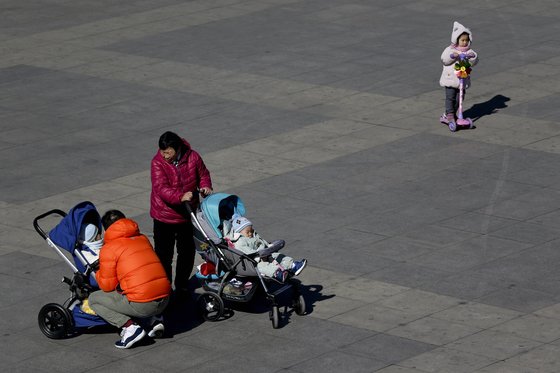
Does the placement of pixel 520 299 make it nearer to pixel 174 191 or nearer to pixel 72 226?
pixel 174 191

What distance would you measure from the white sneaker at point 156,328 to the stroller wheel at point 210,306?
0.52 metres

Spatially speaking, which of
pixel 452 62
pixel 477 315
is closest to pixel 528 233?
pixel 477 315

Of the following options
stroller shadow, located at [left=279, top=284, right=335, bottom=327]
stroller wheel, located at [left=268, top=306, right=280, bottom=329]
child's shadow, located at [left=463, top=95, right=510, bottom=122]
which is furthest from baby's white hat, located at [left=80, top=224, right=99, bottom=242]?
child's shadow, located at [left=463, top=95, right=510, bottom=122]

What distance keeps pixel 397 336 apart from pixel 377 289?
1122 mm

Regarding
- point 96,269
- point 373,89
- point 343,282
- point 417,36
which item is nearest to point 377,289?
point 343,282

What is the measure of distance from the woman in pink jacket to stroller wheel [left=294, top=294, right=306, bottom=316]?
1266mm

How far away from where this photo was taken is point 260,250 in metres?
12.1

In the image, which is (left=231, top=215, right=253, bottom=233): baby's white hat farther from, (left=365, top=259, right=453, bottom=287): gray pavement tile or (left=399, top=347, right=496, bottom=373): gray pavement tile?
(left=399, top=347, right=496, bottom=373): gray pavement tile

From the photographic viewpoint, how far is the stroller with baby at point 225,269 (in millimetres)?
12156

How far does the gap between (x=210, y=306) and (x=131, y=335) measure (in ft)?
3.14

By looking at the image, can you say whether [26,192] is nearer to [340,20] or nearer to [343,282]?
[343,282]

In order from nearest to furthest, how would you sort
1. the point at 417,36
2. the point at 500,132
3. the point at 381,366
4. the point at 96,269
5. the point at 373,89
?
the point at 381,366 < the point at 96,269 < the point at 500,132 < the point at 373,89 < the point at 417,36

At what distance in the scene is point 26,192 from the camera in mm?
15891

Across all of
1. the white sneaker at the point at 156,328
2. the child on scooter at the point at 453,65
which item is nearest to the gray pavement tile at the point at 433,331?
the white sneaker at the point at 156,328
